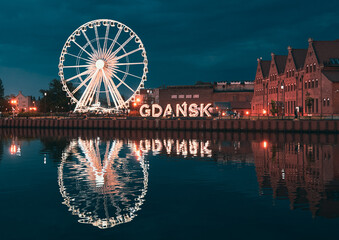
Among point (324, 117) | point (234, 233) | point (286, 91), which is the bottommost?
point (234, 233)

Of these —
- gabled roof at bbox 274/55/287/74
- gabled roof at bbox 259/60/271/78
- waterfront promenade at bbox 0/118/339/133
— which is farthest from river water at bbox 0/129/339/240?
gabled roof at bbox 259/60/271/78

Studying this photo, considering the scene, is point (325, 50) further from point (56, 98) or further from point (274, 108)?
point (56, 98)

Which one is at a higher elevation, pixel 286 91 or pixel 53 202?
pixel 286 91

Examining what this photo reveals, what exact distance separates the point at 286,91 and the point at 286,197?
77284mm

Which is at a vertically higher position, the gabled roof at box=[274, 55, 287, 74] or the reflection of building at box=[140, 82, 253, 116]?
the gabled roof at box=[274, 55, 287, 74]

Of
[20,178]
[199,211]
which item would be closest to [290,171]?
[199,211]

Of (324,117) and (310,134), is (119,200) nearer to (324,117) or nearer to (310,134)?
(310,134)

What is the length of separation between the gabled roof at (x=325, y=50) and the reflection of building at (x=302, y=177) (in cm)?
4206

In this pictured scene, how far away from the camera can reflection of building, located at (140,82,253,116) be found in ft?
416

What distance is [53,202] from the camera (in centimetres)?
1900

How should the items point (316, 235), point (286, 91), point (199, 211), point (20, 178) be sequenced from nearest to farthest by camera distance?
point (316, 235), point (199, 211), point (20, 178), point (286, 91)

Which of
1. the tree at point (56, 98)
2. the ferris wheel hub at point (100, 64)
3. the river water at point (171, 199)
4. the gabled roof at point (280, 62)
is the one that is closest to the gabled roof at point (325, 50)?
the gabled roof at point (280, 62)

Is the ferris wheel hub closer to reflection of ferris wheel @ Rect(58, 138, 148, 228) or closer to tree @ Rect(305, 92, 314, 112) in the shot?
tree @ Rect(305, 92, 314, 112)

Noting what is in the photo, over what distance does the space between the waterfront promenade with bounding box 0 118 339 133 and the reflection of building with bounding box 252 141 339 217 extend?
2461 centimetres
